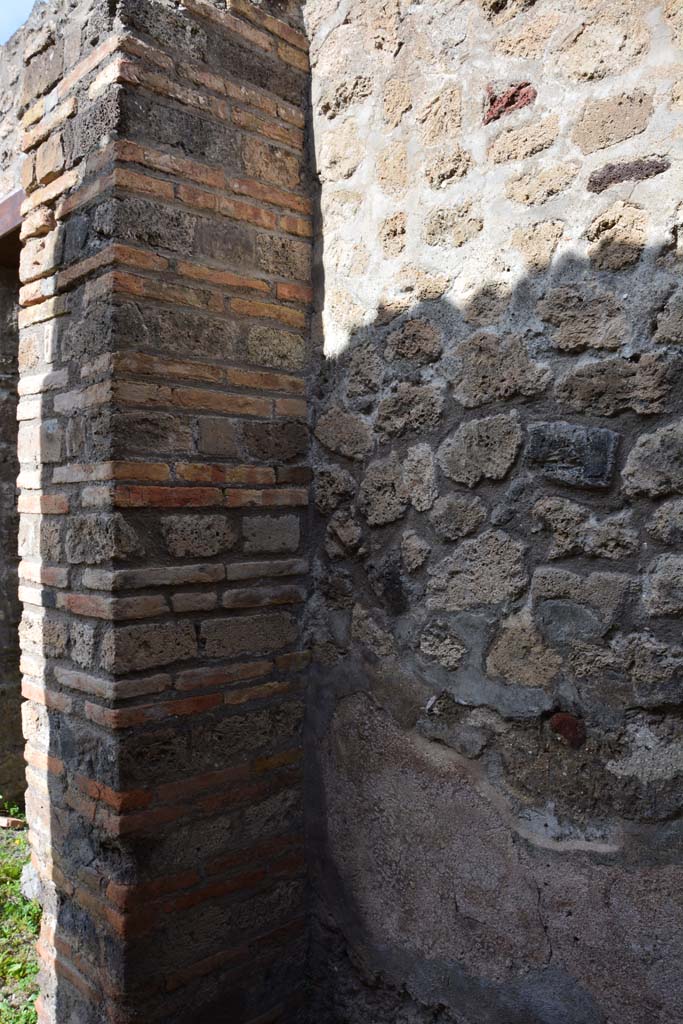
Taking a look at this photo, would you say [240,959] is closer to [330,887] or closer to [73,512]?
[330,887]

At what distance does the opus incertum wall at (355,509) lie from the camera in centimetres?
179

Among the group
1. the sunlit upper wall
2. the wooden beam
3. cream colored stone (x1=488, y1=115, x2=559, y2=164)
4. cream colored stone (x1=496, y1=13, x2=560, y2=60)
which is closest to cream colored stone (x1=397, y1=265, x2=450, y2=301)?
the sunlit upper wall

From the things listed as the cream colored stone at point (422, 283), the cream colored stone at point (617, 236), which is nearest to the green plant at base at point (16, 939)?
the cream colored stone at point (422, 283)

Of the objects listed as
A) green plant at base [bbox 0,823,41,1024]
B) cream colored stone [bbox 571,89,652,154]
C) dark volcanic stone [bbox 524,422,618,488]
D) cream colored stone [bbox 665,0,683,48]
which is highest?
cream colored stone [bbox 665,0,683,48]

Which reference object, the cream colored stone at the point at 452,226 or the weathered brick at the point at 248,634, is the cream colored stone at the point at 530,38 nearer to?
the cream colored stone at the point at 452,226

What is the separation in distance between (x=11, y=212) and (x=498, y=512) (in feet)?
8.25

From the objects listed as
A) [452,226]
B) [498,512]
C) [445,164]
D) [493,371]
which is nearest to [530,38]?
[445,164]

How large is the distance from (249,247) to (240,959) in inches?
80.2

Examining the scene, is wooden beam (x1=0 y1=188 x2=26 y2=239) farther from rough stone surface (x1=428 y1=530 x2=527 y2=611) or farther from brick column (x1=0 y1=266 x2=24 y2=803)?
rough stone surface (x1=428 y1=530 x2=527 y2=611)

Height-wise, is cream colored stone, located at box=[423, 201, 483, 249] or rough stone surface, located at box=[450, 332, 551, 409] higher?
cream colored stone, located at box=[423, 201, 483, 249]

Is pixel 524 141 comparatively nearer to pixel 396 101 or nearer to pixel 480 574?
pixel 396 101

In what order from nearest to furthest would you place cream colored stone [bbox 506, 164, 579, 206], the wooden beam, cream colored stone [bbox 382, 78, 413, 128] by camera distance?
cream colored stone [bbox 506, 164, 579, 206], cream colored stone [bbox 382, 78, 413, 128], the wooden beam

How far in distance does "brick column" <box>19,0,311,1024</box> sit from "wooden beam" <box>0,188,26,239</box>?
84 centimetres

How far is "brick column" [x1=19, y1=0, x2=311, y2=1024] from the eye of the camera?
2.12 metres
